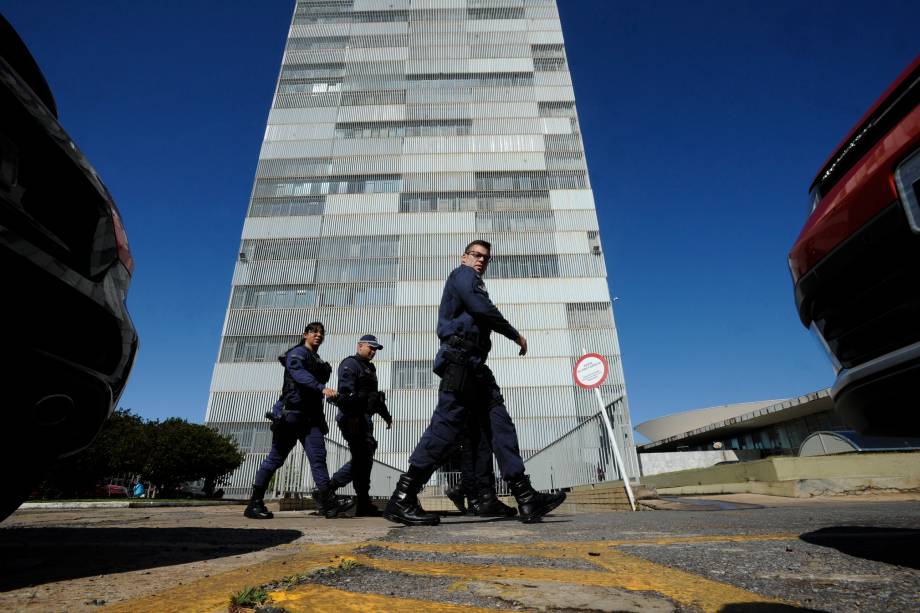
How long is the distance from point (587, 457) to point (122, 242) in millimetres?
5836

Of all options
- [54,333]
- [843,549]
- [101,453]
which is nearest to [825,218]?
[843,549]

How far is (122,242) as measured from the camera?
142cm

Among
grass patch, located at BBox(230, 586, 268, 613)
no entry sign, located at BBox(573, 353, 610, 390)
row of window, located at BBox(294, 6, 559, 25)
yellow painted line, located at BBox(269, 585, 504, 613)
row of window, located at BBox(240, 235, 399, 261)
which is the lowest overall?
yellow painted line, located at BBox(269, 585, 504, 613)

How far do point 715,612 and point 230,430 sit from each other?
2731cm

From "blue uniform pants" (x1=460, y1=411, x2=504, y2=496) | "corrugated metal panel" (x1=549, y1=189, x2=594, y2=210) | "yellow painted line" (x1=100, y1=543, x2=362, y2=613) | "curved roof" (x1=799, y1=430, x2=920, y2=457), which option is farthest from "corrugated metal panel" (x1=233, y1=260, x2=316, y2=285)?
"yellow painted line" (x1=100, y1=543, x2=362, y2=613)

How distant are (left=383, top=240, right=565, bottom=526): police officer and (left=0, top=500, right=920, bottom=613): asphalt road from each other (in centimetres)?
80

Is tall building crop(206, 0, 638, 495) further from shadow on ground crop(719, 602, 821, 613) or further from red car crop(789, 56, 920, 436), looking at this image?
shadow on ground crop(719, 602, 821, 613)

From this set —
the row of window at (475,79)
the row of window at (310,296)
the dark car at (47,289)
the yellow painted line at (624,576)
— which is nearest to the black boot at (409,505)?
the yellow painted line at (624,576)

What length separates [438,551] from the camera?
4.71 feet

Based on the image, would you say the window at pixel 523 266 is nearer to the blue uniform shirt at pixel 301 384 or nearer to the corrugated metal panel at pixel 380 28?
the corrugated metal panel at pixel 380 28

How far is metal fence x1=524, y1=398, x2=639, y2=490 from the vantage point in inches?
196

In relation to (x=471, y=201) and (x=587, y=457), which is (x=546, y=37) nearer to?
(x=471, y=201)

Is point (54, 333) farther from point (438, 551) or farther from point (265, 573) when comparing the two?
point (438, 551)

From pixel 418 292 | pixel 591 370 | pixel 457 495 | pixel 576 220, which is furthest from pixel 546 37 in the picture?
pixel 457 495
